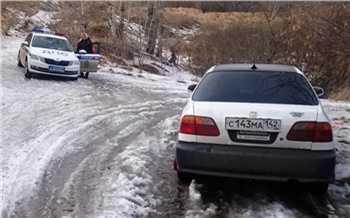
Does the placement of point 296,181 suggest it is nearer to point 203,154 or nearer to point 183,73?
point 203,154

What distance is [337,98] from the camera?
1631 centimetres

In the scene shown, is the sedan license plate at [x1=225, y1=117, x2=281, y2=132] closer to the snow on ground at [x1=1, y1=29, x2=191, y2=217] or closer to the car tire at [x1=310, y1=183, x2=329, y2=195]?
the car tire at [x1=310, y1=183, x2=329, y2=195]

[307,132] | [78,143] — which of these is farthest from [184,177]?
[78,143]

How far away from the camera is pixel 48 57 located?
13742 millimetres

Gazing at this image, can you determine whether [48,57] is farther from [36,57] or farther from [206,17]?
[206,17]

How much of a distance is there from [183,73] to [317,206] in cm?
2022

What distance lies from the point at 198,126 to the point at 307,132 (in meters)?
1.16

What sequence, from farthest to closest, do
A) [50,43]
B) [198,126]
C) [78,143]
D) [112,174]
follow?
[50,43] → [78,143] → [112,174] → [198,126]

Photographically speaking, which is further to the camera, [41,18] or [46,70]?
[41,18]

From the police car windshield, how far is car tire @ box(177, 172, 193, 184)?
33.9ft

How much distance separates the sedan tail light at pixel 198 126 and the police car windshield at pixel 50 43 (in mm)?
10696

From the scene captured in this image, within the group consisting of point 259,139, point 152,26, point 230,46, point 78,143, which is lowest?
point 78,143

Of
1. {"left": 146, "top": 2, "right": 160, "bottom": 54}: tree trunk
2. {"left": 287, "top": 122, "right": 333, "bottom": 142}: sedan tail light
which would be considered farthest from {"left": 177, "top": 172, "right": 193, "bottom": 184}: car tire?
{"left": 146, "top": 2, "right": 160, "bottom": 54}: tree trunk

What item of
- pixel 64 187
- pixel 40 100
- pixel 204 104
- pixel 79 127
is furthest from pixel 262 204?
pixel 40 100
